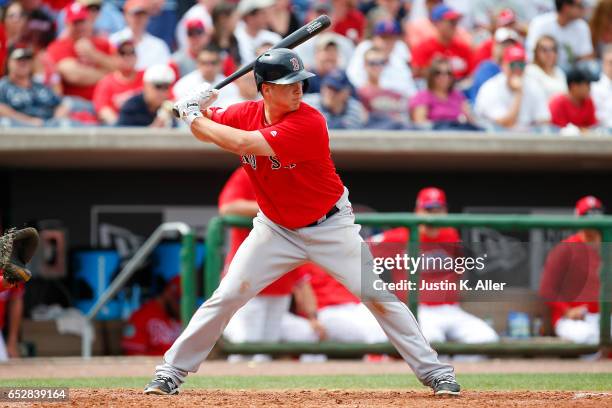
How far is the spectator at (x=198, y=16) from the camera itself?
1031 centimetres

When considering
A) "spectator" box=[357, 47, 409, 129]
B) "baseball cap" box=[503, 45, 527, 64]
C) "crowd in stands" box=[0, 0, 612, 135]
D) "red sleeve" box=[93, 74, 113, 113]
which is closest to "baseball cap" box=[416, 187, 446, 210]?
"crowd in stands" box=[0, 0, 612, 135]

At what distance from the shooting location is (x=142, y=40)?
10109mm

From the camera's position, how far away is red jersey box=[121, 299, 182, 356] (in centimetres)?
925

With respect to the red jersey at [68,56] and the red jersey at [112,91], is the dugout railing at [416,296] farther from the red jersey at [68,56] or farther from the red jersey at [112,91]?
the red jersey at [68,56]

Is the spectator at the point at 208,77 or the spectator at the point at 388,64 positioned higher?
the spectator at the point at 388,64

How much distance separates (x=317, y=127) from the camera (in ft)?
17.1

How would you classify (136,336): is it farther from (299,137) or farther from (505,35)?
(299,137)

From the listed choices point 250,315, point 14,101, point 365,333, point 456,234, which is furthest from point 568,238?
point 14,101

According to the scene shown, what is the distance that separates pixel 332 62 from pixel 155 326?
8.62ft

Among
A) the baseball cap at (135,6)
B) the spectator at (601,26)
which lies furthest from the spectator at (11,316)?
the spectator at (601,26)

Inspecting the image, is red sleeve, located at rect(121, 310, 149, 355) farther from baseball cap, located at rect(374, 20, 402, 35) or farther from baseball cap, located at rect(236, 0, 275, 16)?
baseball cap, located at rect(374, 20, 402, 35)

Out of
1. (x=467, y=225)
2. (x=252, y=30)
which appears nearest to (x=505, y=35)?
(x=252, y=30)

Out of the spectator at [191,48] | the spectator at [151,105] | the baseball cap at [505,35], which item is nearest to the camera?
the spectator at [151,105]

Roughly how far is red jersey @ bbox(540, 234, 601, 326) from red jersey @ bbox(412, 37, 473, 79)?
9.47 feet
